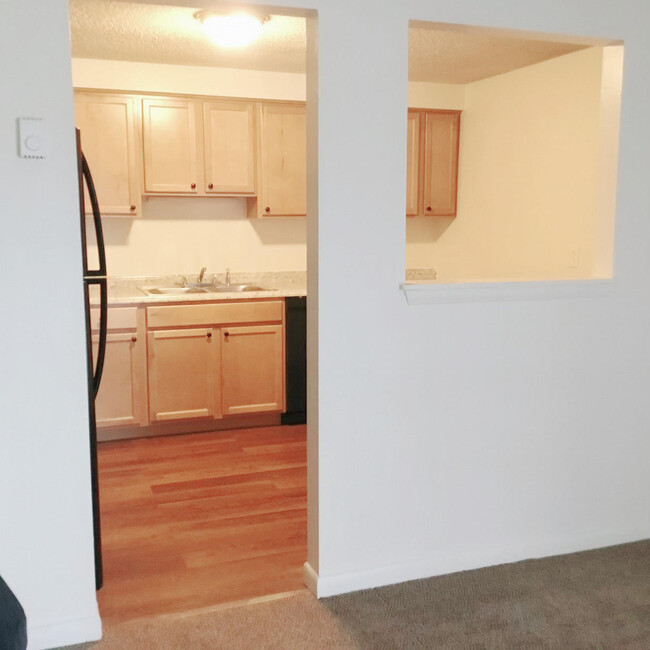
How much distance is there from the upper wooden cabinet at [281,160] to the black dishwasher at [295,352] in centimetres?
68

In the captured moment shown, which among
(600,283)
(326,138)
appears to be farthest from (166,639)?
(600,283)

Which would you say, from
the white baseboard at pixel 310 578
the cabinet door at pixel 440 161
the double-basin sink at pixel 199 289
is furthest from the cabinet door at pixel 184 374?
the white baseboard at pixel 310 578

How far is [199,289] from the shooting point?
16.8ft

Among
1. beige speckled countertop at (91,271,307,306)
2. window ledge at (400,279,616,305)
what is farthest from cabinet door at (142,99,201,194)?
window ledge at (400,279,616,305)

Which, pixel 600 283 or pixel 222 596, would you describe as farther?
pixel 600 283

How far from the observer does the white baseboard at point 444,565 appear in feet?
9.04

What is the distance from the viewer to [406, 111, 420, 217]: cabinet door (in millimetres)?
5371

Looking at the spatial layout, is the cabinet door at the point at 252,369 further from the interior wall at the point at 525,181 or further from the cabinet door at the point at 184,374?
the interior wall at the point at 525,181

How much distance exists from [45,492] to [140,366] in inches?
89.8

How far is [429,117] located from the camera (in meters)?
5.39

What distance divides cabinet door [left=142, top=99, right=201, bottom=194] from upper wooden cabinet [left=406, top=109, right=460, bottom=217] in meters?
1.53

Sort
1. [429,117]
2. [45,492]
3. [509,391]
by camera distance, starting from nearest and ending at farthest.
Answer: [45,492] → [509,391] → [429,117]

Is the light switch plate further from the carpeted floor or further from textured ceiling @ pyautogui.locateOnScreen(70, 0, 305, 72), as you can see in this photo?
the carpeted floor

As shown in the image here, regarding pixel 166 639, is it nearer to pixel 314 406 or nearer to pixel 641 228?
pixel 314 406
